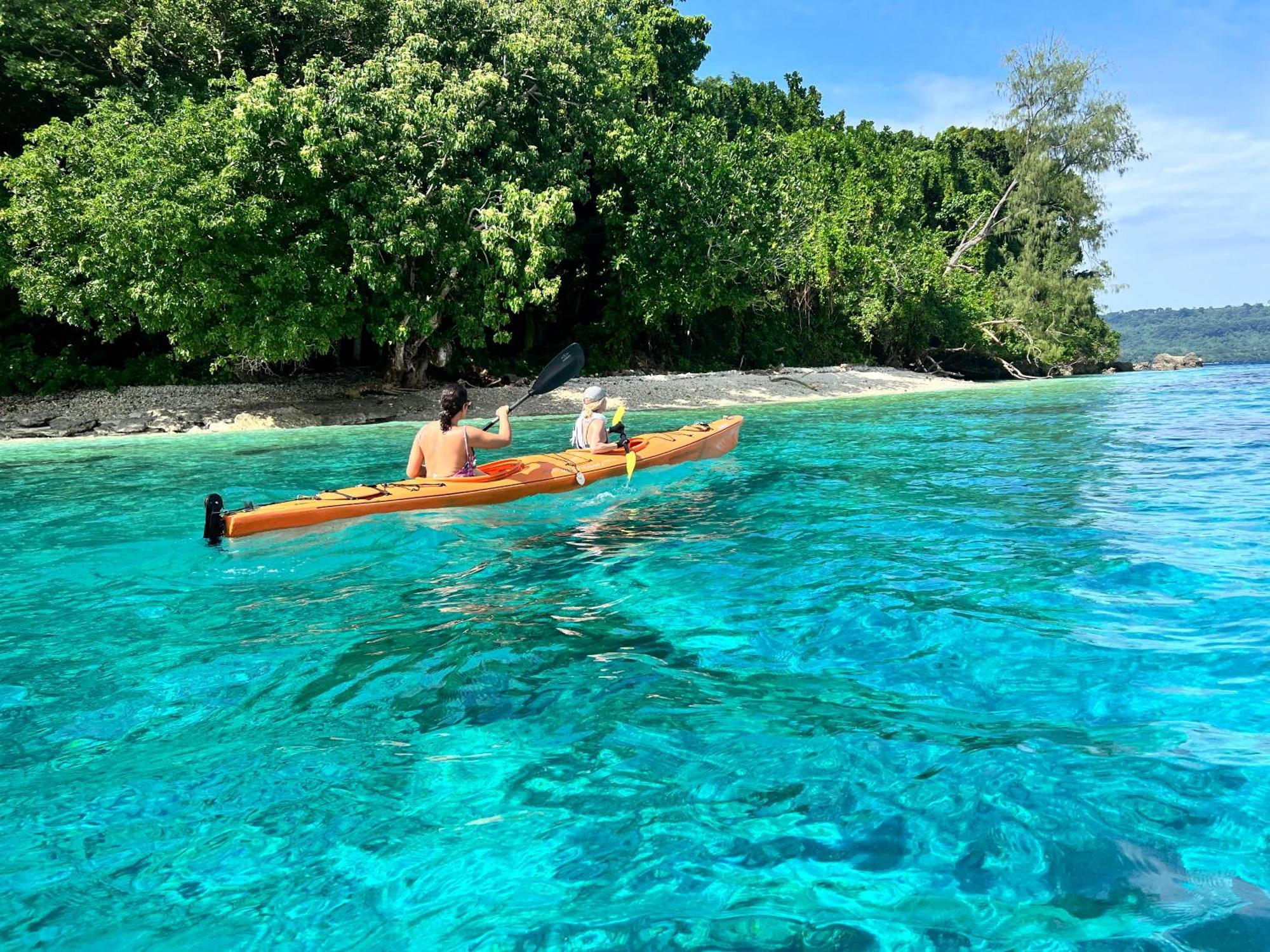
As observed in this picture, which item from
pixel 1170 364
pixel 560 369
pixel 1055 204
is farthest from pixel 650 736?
pixel 1170 364

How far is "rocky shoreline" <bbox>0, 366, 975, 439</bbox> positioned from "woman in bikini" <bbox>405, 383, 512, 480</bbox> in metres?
11.2

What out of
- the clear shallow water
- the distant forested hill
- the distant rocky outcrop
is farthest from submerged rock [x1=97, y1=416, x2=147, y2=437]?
the distant forested hill

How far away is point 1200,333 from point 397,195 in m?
156

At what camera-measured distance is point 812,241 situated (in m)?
26.4

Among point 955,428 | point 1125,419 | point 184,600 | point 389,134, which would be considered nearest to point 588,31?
point 389,134

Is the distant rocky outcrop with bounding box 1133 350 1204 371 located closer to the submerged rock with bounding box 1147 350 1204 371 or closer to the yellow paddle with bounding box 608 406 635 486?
the submerged rock with bounding box 1147 350 1204 371

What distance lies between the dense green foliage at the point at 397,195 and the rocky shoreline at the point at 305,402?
1012 mm

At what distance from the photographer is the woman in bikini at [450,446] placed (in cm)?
684

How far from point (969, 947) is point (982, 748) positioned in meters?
0.96

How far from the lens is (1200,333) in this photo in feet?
435

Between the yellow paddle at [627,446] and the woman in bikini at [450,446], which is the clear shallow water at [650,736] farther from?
the yellow paddle at [627,446]

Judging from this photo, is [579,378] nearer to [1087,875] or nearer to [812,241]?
[812,241]

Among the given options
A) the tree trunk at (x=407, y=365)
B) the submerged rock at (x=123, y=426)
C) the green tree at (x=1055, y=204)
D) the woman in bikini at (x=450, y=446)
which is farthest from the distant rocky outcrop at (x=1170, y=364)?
the submerged rock at (x=123, y=426)

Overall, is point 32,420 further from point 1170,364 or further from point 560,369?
point 1170,364
